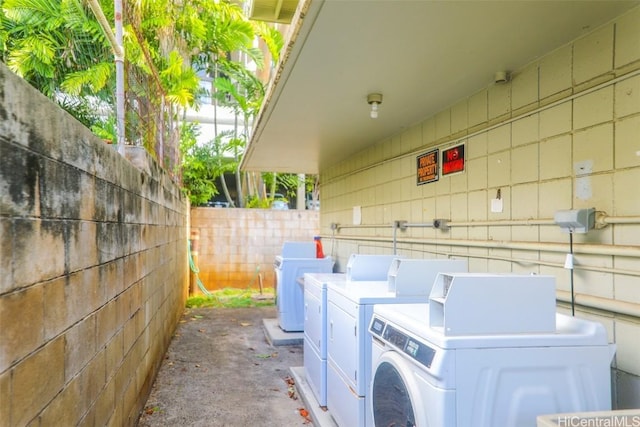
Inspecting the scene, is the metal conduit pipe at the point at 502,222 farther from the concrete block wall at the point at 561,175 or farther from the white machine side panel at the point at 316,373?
the white machine side panel at the point at 316,373

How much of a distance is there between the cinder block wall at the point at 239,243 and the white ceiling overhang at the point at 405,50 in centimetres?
455

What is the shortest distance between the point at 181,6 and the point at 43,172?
22.1 ft

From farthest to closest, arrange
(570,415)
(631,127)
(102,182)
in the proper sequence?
(102,182)
(631,127)
(570,415)

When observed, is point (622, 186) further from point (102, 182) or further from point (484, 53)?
point (102, 182)

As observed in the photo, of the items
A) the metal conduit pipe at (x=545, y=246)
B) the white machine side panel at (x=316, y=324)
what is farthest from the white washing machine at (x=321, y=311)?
the metal conduit pipe at (x=545, y=246)

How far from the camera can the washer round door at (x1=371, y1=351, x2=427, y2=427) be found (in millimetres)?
1417

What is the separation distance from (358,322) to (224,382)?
1.85m

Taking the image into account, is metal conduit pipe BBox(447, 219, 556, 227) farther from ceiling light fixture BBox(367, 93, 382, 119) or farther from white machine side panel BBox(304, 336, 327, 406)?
white machine side panel BBox(304, 336, 327, 406)

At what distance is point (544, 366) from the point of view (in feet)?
4.59

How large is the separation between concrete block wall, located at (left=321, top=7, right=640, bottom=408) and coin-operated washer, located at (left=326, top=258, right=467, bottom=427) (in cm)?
43

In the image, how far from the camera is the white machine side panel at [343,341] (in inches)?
86.5

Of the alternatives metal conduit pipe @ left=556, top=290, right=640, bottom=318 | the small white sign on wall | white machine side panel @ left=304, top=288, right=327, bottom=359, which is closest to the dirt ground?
white machine side panel @ left=304, top=288, right=327, bottom=359

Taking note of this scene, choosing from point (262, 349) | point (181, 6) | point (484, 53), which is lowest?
point (262, 349)

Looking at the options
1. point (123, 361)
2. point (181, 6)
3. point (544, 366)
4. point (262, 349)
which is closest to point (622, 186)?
point (544, 366)
